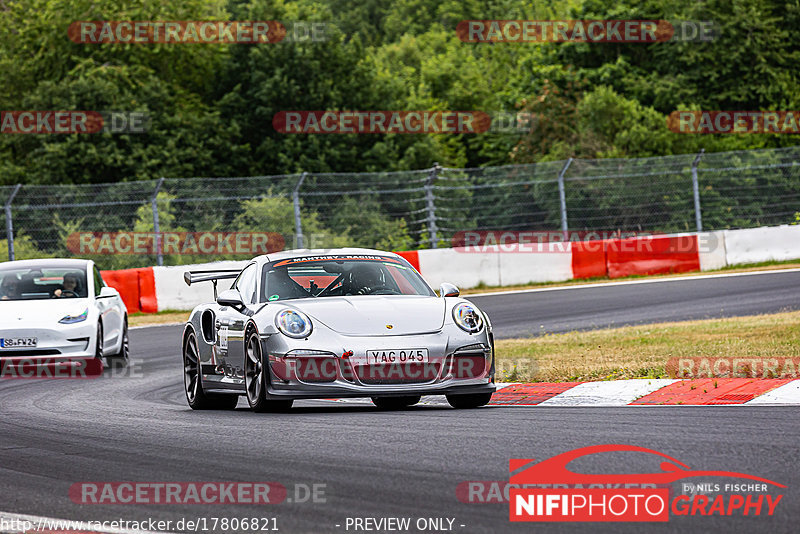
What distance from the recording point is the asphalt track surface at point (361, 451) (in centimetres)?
514

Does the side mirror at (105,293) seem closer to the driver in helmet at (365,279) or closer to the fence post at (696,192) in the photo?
the driver in helmet at (365,279)

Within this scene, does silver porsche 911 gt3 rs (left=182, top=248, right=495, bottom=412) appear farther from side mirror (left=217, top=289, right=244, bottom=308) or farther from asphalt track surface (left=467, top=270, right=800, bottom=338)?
asphalt track surface (left=467, top=270, right=800, bottom=338)

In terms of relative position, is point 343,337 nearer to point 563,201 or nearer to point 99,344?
point 99,344

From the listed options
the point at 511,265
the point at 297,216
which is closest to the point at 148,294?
the point at 297,216

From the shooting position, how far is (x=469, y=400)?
918 centimetres

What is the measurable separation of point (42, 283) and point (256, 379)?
6.43 meters

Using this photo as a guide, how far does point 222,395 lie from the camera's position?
10.1m

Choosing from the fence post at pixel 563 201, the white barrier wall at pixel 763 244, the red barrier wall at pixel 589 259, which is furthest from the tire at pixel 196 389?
the white barrier wall at pixel 763 244

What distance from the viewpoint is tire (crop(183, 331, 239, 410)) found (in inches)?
400

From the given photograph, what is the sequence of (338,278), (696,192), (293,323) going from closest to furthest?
(293,323) → (338,278) → (696,192)

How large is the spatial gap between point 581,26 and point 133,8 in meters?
16.3

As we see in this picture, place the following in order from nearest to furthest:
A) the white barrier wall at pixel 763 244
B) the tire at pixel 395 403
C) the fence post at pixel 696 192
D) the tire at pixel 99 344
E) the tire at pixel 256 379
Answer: the tire at pixel 256 379 → the tire at pixel 395 403 → the tire at pixel 99 344 → the white barrier wall at pixel 763 244 → the fence post at pixel 696 192

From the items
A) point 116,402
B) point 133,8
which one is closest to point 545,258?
point 116,402

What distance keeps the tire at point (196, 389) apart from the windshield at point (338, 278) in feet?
3.46
